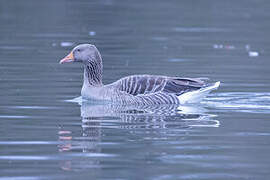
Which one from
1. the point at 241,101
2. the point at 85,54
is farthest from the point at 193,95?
the point at 85,54

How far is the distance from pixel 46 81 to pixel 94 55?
160 centimetres

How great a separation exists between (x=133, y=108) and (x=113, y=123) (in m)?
2.16

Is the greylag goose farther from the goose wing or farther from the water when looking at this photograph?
the water

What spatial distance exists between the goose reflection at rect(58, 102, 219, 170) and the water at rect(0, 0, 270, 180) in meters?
0.02

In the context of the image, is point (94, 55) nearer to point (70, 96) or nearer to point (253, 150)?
point (70, 96)

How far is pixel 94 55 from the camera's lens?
17734 mm

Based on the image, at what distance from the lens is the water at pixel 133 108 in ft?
35.5

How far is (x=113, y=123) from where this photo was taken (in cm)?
1389

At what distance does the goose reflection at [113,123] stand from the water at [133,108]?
0.6 inches

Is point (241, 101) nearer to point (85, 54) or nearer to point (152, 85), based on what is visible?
point (152, 85)

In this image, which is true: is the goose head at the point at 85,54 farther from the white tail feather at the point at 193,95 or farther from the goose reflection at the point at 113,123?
the white tail feather at the point at 193,95

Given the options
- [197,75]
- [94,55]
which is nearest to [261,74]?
[197,75]

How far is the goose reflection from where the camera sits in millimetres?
11320

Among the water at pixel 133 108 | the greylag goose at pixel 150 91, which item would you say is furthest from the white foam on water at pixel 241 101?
the greylag goose at pixel 150 91
